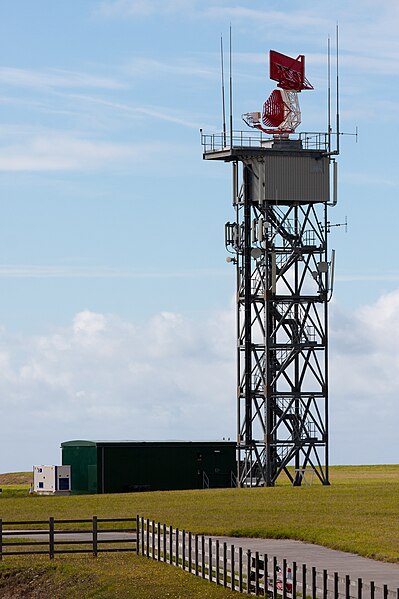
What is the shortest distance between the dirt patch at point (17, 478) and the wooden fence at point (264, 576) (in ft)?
276

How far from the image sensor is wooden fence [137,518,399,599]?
111ft

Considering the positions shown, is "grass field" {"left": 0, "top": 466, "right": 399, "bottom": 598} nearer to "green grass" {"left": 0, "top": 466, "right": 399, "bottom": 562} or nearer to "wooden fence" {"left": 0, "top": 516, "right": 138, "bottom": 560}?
"green grass" {"left": 0, "top": 466, "right": 399, "bottom": 562}

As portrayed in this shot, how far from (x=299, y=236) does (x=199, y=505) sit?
2912 centimetres

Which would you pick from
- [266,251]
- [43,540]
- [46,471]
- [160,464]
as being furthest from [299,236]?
[43,540]

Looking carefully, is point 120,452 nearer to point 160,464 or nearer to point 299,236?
point 160,464

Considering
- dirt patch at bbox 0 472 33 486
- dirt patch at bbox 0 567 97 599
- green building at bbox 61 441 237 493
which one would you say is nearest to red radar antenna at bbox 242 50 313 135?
green building at bbox 61 441 237 493

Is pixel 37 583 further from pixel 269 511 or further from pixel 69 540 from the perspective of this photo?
pixel 269 511

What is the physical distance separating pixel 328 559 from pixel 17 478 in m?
93.6

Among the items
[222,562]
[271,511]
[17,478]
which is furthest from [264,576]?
[17,478]

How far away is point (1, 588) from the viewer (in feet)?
156

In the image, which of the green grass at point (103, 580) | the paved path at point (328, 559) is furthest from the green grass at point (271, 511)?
the green grass at point (103, 580)

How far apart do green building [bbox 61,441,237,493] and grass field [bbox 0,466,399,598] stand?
4924 mm

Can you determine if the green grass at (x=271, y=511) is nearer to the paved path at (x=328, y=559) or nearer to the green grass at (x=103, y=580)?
the paved path at (x=328, y=559)

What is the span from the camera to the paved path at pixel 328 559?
41.0 meters
